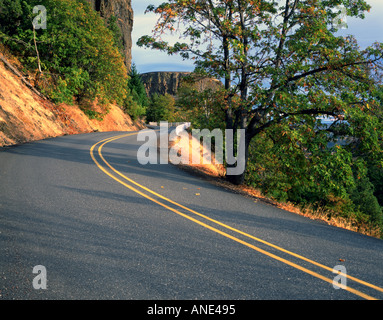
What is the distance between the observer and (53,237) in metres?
4.93

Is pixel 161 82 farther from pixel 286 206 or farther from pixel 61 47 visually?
pixel 286 206

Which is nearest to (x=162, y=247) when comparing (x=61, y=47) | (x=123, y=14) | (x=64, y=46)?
(x=64, y=46)

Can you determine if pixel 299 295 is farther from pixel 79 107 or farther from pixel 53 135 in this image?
pixel 79 107

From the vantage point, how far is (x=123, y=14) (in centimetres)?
6981

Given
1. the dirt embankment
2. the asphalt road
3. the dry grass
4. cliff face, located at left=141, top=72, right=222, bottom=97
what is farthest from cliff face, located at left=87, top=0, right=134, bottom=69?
cliff face, located at left=141, top=72, right=222, bottom=97

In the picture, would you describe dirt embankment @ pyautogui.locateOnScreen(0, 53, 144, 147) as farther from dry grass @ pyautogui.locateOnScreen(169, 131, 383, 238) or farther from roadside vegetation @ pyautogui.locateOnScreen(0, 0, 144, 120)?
dry grass @ pyautogui.locateOnScreen(169, 131, 383, 238)

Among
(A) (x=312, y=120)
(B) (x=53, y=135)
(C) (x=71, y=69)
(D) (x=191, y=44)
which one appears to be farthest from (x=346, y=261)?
(C) (x=71, y=69)

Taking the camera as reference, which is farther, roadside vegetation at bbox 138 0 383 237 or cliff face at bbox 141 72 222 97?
cliff face at bbox 141 72 222 97

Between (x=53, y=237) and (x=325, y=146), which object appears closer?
(x=53, y=237)

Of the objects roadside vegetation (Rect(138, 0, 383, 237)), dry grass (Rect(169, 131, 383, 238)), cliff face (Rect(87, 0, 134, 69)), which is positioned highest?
cliff face (Rect(87, 0, 134, 69))

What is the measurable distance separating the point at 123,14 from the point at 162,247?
7776 centimetres

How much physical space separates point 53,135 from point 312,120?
2000cm

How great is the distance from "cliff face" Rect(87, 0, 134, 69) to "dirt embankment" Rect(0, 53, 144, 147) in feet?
117

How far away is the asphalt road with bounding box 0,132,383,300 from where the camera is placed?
3713 millimetres
